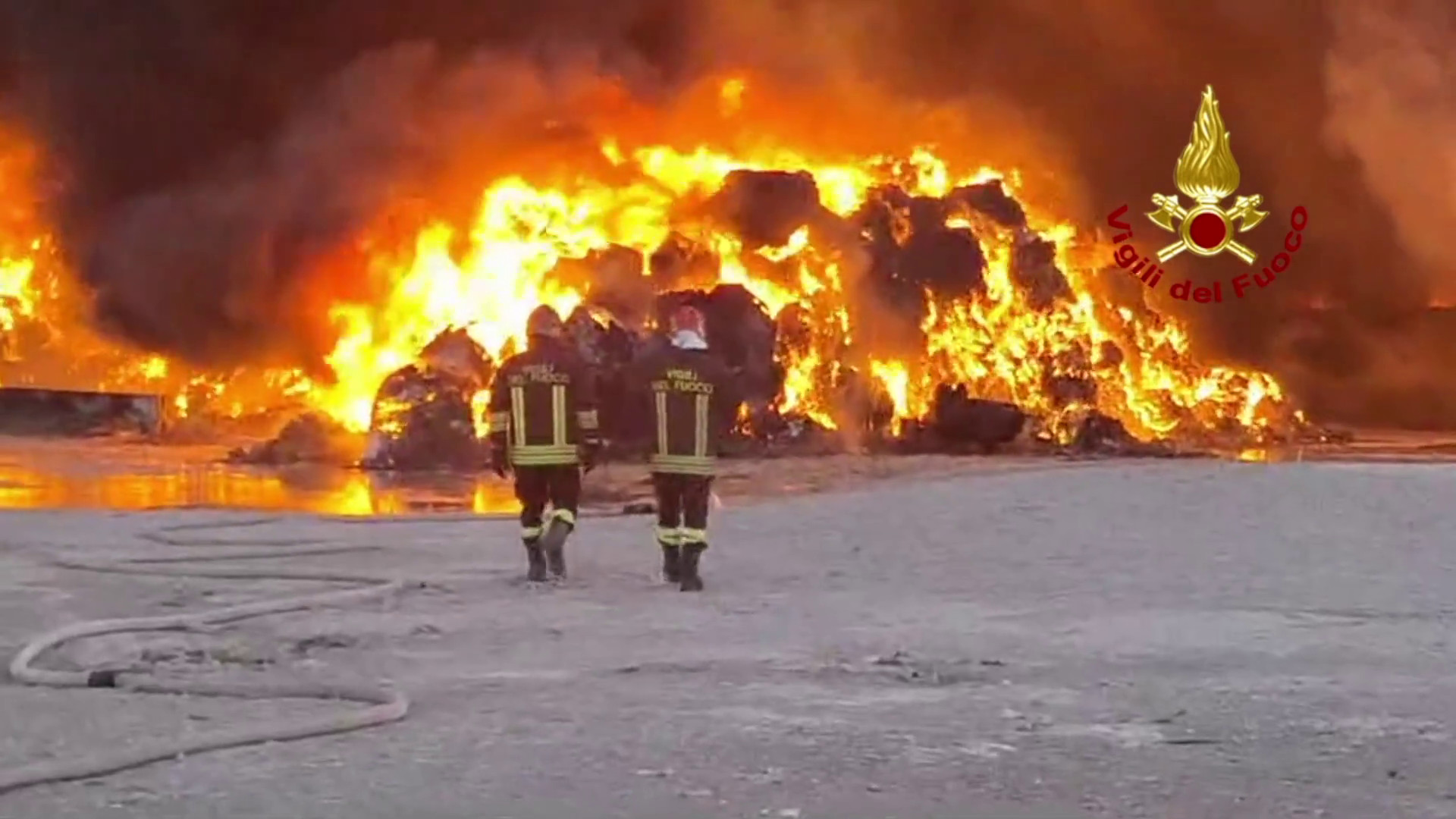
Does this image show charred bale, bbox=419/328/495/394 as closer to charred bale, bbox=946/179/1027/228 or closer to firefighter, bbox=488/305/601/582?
charred bale, bbox=946/179/1027/228

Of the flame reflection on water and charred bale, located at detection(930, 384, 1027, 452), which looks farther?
charred bale, located at detection(930, 384, 1027, 452)

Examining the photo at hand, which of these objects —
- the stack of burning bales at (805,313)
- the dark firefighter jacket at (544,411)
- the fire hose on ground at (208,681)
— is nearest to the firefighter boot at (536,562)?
the dark firefighter jacket at (544,411)

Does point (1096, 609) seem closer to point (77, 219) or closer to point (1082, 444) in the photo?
point (1082, 444)

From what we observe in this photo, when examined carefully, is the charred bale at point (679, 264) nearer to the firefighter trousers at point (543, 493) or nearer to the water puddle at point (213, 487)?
the water puddle at point (213, 487)

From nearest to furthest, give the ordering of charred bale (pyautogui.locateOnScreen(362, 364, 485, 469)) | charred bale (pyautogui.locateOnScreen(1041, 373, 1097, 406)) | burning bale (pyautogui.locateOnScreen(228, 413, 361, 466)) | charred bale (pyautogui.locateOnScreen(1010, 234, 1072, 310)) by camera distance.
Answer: charred bale (pyautogui.locateOnScreen(362, 364, 485, 469)) < burning bale (pyautogui.locateOnScreen(228, 413, 361, 466)) < charred bale (pyautogui.locateOnScreen(1041, 373, 1097, 406)) < charred bale (pyautogui.locateOnScreen(1010, 234, 1072, 310))

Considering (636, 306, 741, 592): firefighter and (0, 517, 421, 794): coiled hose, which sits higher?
(636, 306, 741, 592): firefighter

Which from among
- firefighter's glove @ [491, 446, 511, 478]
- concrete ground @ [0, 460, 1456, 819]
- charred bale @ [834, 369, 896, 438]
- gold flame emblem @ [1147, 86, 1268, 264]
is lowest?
concrete ground @ [0, 460, 1456, 819]

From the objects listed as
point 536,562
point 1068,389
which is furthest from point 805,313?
point 536,562

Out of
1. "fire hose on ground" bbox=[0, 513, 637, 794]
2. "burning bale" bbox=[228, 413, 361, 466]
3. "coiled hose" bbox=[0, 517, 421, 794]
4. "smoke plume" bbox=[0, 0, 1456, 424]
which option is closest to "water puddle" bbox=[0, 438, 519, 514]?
"burning bale" bbox=[228, 413, 361, 466]

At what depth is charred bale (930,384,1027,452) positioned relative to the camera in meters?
21.9

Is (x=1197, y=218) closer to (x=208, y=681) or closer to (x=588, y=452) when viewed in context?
(x=588, y=452)

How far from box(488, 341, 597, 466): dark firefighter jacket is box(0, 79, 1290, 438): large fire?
37.3 ft

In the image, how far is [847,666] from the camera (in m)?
7.13

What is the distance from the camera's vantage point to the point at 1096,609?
880cm
